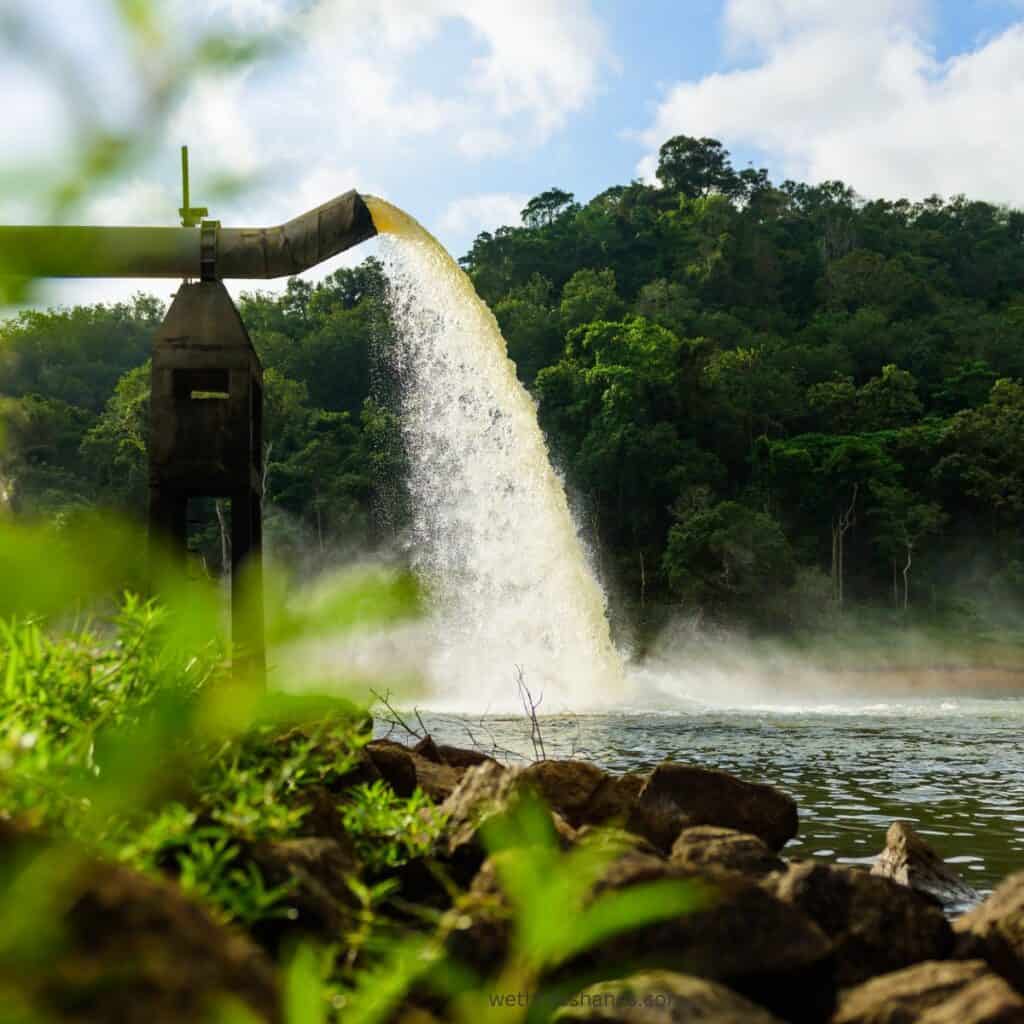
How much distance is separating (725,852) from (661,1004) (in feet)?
6.33

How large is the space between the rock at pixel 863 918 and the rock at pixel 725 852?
0.35m

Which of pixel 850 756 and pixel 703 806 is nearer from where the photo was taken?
pixel 703 806

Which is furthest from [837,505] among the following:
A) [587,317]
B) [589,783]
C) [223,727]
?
[223,727]

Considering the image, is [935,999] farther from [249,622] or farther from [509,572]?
[509,572]

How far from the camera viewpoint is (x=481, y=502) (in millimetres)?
27359

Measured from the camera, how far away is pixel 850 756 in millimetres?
16203

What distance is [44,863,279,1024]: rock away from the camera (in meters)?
1.24

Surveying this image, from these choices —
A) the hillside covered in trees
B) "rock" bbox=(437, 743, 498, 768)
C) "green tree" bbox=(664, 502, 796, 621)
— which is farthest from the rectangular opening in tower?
"green tree" bbox=(664, 502, 796, 621)

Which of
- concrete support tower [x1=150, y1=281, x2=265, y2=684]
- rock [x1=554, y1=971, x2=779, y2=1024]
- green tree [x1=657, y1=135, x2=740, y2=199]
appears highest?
green tree [x1=657, y1=135, x2=740, y2=199]

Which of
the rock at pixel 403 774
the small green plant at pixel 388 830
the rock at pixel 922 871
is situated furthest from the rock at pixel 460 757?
the small green plant at pixel 388 830

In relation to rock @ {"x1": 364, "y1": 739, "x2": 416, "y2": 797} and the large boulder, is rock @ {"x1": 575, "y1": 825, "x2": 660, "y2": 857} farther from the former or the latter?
the large boulder

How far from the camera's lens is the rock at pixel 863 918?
3984mm

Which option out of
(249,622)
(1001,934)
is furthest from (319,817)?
(1001,934)

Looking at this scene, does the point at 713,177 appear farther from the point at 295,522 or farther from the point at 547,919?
the point at 547,919
